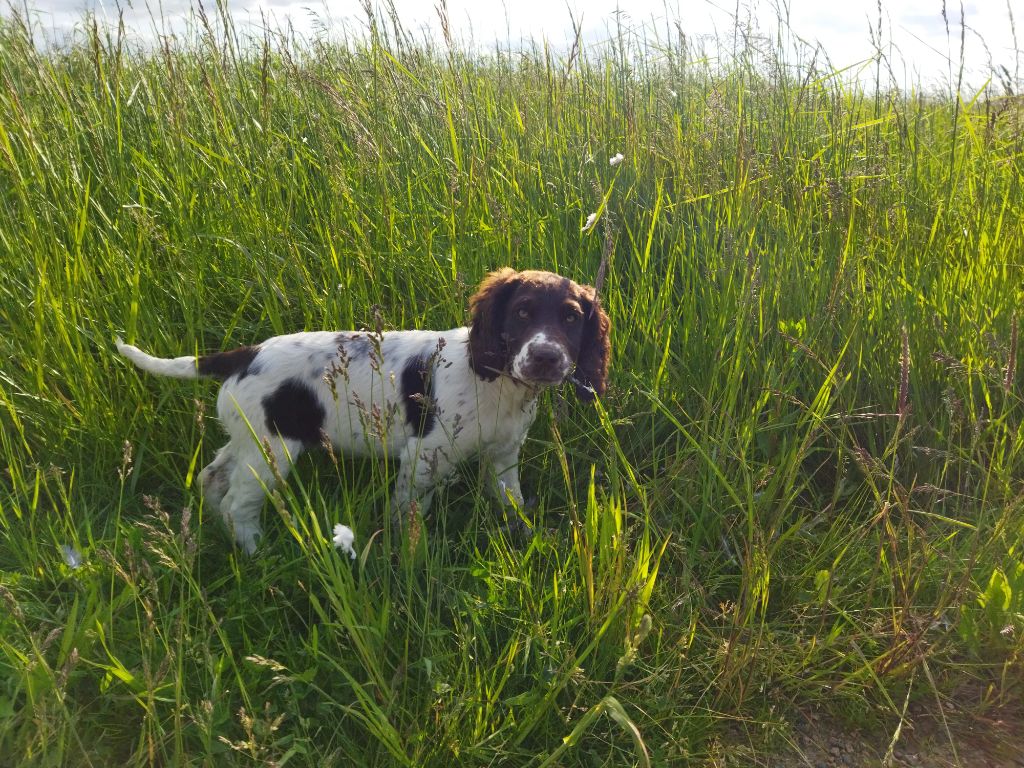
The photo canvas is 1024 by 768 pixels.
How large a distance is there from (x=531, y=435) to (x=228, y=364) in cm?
118

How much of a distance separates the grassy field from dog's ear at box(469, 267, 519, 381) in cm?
31

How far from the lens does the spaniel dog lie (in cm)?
261

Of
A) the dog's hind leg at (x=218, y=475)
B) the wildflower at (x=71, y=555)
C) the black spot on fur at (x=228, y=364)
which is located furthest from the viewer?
the dog's hind leg at (x=218, y=475)

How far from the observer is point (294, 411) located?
2.71 metres

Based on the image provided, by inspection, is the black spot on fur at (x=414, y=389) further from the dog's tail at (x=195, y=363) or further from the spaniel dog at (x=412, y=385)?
the dog's tail at (x=195, y=363)

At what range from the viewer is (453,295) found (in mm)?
3107

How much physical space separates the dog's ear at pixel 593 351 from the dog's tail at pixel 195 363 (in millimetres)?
1199

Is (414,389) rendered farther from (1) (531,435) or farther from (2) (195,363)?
(2) (195,363)

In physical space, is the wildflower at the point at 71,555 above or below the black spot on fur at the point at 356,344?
below

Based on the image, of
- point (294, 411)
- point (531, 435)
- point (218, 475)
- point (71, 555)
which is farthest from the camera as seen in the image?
point (531, 435)

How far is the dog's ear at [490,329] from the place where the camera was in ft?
8.61

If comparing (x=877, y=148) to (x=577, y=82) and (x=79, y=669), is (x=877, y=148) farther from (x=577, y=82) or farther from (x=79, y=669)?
(x=79, y=669)

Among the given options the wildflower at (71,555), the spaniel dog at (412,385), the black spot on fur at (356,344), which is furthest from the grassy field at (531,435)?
the black spot on fur at (356,344)

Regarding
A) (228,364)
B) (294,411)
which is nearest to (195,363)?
(228,364)
